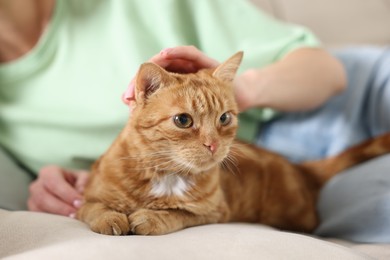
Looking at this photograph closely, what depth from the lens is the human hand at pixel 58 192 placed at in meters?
1.13

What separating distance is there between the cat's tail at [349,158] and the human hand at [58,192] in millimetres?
663

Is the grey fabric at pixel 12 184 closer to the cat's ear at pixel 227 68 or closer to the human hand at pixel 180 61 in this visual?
the human hand at pixel 180 61

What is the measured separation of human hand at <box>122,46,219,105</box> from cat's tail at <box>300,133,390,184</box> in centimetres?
54

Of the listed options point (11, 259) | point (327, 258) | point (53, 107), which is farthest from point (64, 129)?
point (327, 258)

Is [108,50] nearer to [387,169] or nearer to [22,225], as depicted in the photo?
[22,225]

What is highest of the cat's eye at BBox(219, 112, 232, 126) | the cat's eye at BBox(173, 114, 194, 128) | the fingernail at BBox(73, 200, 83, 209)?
the cat's eye at BBox(173, 114, 194, 128)

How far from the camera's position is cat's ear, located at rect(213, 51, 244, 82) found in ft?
3.33

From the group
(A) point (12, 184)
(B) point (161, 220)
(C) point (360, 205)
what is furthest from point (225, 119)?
(A) point (12, 184)

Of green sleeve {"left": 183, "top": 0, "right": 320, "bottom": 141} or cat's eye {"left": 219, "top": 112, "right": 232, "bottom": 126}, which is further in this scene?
green sleeve {"left": 183, "top": 0, "right": 320, "bottom": 141}

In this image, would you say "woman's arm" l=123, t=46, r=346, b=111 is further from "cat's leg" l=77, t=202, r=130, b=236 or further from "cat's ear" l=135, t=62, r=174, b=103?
"cat's leg" l=77, t=202, r=130, b=236

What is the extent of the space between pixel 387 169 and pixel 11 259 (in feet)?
2.81

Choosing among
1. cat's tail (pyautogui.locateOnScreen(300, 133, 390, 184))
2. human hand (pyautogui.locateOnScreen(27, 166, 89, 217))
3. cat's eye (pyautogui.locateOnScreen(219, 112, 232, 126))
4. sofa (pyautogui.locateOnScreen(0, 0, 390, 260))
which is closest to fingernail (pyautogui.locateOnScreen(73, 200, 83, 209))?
human hand (pyautogui.locateOnScreen(27, 166, 89, 217))

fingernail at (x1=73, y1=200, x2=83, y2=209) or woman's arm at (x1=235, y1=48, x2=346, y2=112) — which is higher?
woman's arm at (x1=235, y1=48, x2=346, y2=112)

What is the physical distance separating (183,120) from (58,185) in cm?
41
